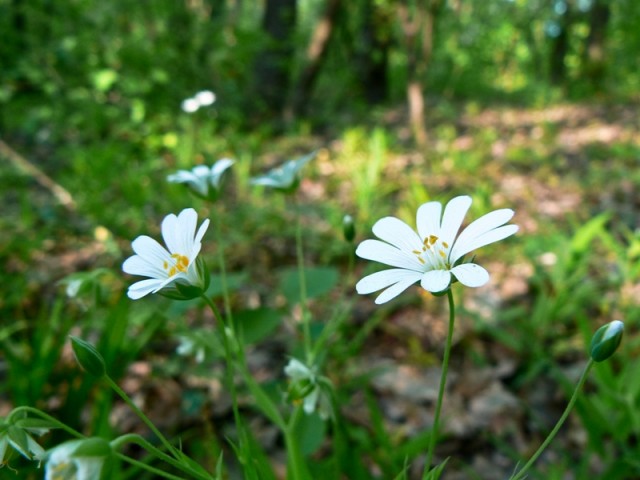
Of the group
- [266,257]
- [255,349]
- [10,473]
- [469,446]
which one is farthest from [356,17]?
[10,473]

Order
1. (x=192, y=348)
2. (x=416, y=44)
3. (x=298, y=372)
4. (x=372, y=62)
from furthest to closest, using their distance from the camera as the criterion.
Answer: (x=372, y=62)
(x=416, y=44)
(x=192, y=348)
(x=298, y=372)

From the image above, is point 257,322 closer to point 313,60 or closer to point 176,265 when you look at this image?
point 176,265

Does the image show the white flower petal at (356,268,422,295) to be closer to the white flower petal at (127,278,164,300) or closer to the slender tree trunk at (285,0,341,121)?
the white flower petal at (127,278,164,300)

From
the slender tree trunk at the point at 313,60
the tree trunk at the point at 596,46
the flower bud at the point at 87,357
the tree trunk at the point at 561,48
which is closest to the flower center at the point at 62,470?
the flower bud at the point at 87,357

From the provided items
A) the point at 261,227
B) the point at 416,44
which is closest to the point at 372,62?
the point at 416,44

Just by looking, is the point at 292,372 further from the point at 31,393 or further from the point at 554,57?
the point at 554,57
